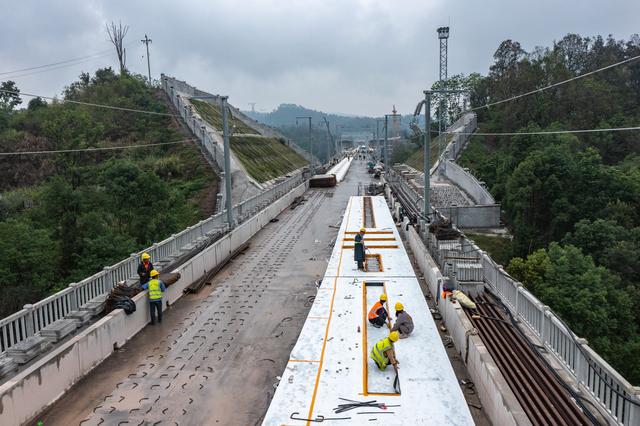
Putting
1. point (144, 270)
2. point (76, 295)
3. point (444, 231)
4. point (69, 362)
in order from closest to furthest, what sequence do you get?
point (69, 362) < point (76, 295) < point (144, 270) < point (444, 231)

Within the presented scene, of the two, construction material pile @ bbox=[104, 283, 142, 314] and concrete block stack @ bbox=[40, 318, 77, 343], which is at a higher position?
construction material pile @ bbox=[104, 283, 142, 314]

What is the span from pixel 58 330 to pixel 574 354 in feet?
32.9

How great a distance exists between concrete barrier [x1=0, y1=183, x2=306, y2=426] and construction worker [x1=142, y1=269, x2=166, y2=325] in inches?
7.3

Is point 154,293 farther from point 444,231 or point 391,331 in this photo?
point 444,231

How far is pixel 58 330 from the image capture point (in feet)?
35.2

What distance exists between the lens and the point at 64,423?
28.2 feet

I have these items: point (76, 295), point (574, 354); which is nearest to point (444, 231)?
point (574, 354)

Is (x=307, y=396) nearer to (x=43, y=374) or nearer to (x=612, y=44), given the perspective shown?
(x=43, y=374)

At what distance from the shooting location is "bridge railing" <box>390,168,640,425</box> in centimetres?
717

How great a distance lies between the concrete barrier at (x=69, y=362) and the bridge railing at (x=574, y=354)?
8.98m

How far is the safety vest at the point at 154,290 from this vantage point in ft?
42.3

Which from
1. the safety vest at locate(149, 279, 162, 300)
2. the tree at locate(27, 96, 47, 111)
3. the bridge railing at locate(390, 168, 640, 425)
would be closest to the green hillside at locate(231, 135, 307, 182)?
the tree at locate(27, 96, 47, 111)

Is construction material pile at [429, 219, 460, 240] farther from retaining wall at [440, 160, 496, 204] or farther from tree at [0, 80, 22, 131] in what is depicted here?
tree at [0, 80, 22, 131]

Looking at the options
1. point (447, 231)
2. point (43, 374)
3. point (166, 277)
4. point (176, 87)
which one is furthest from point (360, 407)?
point (176, 87)
